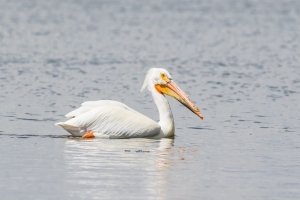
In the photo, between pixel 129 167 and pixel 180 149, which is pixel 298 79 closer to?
pixel 180 149

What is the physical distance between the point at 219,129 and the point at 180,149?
159 cm

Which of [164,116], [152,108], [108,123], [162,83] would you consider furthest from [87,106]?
[152,108]

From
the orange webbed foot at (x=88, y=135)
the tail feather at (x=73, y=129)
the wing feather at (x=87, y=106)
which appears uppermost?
the wing feather at (x=87, y=106)

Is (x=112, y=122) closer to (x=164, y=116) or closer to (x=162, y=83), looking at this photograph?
(x=164, y=116)

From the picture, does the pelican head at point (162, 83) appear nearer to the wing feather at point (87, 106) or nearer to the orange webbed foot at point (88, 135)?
the wing feather at point (87, 106)

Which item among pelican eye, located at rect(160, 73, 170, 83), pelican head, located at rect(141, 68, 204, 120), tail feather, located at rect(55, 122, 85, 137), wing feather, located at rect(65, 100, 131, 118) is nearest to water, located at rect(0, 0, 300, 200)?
tail feather, located at rect(55, 122, 85, 137)

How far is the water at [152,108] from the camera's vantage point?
954cm

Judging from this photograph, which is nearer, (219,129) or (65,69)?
Result: (219,129)

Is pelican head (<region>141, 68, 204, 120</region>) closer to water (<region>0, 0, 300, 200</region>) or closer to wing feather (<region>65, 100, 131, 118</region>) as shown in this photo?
water (<region>0, 0, 300, 200</region>)

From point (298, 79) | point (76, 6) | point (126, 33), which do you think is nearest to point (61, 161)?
point (298, 79)

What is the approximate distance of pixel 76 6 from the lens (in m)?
45.4

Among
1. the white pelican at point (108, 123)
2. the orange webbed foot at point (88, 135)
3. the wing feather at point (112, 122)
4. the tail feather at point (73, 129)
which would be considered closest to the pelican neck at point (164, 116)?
the white pelican at point (108, 123)

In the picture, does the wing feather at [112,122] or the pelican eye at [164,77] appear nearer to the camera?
the wing feather at [112,122]

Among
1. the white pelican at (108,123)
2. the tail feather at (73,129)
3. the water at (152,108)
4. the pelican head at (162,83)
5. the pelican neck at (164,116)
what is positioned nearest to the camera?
the water at (152,108)
